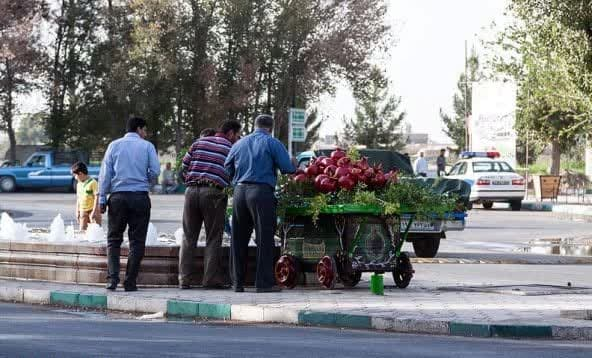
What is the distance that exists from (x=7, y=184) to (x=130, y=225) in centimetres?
4565

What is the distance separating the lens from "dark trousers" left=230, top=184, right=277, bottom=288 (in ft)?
48.0

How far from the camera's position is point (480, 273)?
750 inches

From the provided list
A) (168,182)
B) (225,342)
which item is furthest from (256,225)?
(168,182)

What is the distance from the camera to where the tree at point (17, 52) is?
63000mm

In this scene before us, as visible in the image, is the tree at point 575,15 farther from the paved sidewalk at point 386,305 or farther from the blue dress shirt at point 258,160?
the blue dress shirt at point 258,160

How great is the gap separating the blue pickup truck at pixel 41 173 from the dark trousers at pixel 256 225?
45.1 meters

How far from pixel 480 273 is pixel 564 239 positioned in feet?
32.6

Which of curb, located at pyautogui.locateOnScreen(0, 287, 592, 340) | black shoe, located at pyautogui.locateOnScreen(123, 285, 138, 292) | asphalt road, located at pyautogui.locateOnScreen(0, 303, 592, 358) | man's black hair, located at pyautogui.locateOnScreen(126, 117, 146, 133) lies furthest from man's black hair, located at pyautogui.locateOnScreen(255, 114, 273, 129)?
asphalt road, located at pyautogui.locateOnScreen(0, 303, 592, 358)

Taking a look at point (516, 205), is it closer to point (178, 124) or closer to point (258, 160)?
point (178, 124)

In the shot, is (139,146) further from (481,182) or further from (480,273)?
(481,182)

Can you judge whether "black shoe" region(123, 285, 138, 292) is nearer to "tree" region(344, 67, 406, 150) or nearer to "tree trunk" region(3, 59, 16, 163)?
"tree trunk" region(3, 59, 16, 163)

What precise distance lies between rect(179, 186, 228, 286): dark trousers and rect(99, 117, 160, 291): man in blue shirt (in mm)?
442

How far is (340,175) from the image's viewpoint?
15.1 meters

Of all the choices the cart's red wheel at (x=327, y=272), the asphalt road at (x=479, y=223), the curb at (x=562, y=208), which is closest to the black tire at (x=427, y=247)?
the asphalt road at (x=479, y=223)
